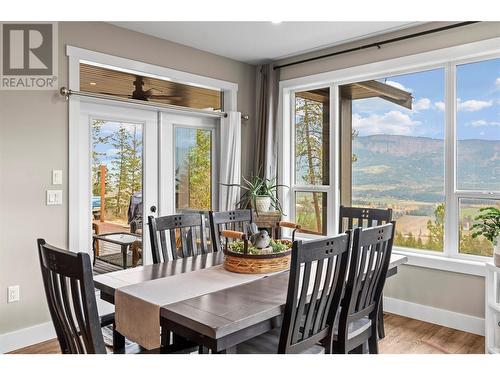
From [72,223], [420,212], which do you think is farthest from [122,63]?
[420,212]

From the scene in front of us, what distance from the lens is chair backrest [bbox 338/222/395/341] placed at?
76.8 inches

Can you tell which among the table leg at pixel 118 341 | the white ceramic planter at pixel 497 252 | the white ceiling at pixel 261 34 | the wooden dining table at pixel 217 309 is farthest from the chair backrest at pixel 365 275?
the white ceiling at pixel 261 34

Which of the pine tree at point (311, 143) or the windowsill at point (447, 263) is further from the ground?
the pine tree at point (311, 143)

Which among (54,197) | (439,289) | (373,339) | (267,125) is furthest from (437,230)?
(54,197)

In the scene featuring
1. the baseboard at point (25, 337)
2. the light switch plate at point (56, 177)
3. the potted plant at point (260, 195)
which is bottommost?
the baseboard at point (25, 337)

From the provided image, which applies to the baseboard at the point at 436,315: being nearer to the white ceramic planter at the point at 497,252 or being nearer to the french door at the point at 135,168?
the white ceramic planter at the point at 497,252

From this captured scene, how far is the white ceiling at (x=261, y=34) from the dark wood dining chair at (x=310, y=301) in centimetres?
232

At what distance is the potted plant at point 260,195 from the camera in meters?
4.26

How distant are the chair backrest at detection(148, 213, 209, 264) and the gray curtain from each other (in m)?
1.71

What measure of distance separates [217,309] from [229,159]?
277 cm

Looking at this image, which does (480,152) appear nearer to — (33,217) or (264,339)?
(264,339)

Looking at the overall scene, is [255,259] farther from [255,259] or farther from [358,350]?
[358,350]

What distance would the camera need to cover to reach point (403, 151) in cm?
372
